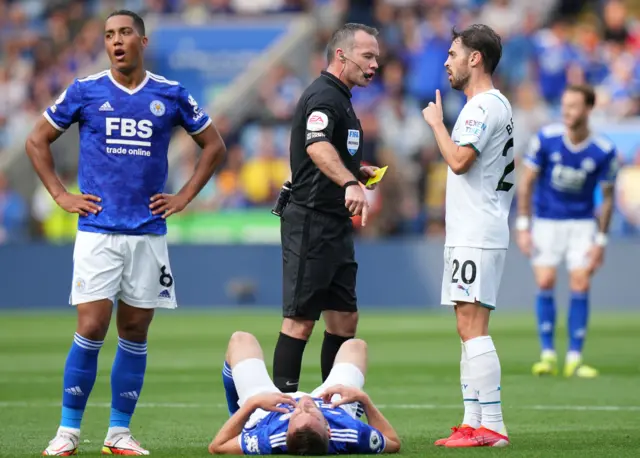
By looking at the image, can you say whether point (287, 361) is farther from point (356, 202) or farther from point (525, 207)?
point (525, 207)

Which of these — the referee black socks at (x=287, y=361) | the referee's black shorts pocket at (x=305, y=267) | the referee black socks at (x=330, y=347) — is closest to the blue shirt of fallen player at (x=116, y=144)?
the referee's black shorts pocket at (x=305, y=267)

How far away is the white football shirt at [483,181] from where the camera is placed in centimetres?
779

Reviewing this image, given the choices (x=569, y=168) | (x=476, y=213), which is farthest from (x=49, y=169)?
(x=569, y=168)

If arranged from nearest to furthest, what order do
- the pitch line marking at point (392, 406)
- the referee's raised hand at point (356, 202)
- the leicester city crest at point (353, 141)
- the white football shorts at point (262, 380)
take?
the white football shorts at point (262, 380), the referee's raised hand at point (356, 202), the leicester city crest at point (353, 141), the pitch line marking at point (392, 406)

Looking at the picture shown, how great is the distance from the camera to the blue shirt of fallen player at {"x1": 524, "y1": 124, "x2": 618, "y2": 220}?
13.0 m

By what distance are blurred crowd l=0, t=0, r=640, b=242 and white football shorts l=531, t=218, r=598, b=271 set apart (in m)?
8.98

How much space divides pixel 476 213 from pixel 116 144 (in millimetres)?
2170

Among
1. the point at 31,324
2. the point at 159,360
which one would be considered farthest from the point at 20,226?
the point at 159,360

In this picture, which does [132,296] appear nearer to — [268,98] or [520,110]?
[520,110]

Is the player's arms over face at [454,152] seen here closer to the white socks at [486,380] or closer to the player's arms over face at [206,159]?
the white socks at [486,380]

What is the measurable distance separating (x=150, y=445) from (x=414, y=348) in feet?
26.6

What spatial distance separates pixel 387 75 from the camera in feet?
85.0

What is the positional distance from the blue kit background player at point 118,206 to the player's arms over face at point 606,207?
6252 mm

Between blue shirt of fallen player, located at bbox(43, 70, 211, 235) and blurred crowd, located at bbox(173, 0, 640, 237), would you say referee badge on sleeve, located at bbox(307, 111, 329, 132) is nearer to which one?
blue shirt of fallen player, located at bbox(43, 70, 211, 235)
